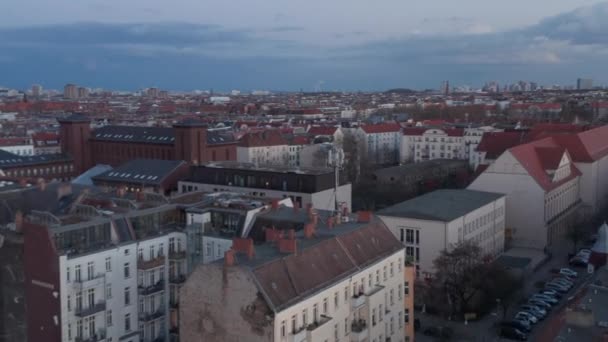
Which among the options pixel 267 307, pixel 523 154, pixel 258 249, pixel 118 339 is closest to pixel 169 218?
pixel 118 339

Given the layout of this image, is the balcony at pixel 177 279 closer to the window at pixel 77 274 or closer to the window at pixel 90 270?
the window at pixel 90 270

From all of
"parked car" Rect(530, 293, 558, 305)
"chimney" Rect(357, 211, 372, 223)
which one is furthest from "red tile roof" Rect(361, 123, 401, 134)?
"chimney" Rect(357, 211, 372, 223)

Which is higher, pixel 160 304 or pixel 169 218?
pixel 169 218

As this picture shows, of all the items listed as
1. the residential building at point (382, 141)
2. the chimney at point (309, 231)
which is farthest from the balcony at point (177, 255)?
the residential building at point (382, 141)

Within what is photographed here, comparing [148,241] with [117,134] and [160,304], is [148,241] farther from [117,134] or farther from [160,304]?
[117,134]

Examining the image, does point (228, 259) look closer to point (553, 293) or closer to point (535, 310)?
point (535, 310)

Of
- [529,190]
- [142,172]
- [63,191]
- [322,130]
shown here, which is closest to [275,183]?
[142,172]

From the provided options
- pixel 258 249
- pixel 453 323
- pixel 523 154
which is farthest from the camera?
pixel 523 154
